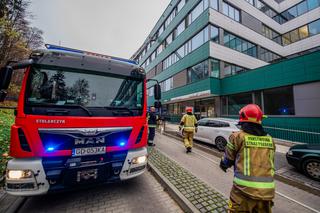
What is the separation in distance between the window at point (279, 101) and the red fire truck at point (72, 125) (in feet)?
39.2

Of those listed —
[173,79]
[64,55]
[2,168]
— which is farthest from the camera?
[173,79]

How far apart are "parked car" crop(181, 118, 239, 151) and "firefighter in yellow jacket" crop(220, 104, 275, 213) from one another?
225 inches

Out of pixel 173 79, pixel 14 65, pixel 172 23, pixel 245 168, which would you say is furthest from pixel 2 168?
pixel 172 23

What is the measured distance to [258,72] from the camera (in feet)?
41.6

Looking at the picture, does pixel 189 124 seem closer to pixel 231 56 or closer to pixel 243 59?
pixel 231 56

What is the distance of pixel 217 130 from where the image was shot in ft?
26.5

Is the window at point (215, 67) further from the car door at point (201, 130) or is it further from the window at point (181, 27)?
the window at point (181, 27)

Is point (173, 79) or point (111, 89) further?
point (173, 79)

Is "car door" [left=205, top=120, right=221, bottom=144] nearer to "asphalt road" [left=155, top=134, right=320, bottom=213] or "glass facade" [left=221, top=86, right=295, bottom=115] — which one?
"asphalt road" [left=155, top=134, right=320, bottom=213]

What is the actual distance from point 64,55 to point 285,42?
102 feet

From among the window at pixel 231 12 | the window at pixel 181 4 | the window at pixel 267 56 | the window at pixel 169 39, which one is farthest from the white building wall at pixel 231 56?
the window at pixel 169 39

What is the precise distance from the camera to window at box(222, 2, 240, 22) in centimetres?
1659

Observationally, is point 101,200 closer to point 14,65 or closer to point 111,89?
point 111,89

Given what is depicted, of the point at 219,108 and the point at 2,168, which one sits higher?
the point at 219,108
